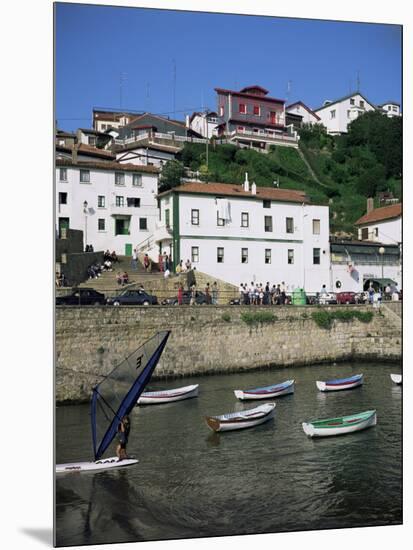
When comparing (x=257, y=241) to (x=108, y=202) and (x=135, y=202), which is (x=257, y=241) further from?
(x=108, y=202)

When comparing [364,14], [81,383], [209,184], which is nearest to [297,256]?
[209,184]

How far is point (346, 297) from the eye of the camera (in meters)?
24.6

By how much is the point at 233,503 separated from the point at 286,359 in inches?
485

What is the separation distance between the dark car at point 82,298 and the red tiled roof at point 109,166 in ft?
10.6

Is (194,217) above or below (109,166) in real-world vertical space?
below

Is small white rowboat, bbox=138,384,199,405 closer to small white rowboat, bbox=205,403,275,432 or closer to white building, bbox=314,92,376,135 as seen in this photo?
small white rowboat, bbox=205,403,275,432

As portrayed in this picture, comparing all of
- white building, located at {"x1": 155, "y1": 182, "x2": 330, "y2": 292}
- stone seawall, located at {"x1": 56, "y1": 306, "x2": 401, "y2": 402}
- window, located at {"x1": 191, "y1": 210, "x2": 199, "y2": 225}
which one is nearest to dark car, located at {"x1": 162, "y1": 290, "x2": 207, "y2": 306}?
stone seawall, located at {"x1": 56, "y1": 306, "x2": 401, "y2": 402}

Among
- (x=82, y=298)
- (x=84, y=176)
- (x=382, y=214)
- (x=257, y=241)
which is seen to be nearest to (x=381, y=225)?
(x=382, y=214)

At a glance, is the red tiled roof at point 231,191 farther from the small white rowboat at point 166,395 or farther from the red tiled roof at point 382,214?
the small white rowboat at point 166,395

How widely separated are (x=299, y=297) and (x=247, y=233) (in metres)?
3.01

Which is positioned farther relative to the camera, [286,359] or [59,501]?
[286,359]

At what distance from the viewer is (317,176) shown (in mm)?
20188
